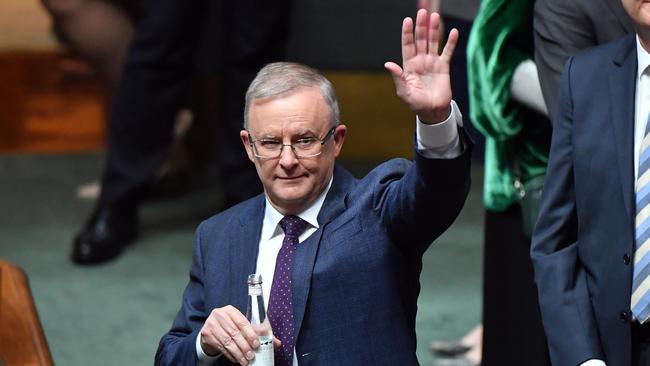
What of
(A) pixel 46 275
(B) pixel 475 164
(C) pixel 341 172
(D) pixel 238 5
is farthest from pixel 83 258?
(C) pixel 341 172

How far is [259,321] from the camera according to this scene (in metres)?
2.58

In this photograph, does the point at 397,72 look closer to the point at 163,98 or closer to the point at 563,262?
the point at 563,262

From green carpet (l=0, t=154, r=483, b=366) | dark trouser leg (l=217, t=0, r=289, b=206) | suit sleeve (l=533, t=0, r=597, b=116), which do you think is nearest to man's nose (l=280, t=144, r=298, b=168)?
suit sleeve (l=533, t=0, r=597, b=116)

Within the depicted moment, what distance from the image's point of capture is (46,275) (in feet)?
16.8

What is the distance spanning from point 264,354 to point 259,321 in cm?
7

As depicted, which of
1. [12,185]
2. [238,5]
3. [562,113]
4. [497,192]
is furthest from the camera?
[12,185]

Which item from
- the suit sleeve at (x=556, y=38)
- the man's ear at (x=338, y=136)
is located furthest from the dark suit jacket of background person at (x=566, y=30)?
the man's ear at (x=338, y=136)

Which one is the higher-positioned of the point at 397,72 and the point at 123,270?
the point at 397,72

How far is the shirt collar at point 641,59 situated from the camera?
280 cm

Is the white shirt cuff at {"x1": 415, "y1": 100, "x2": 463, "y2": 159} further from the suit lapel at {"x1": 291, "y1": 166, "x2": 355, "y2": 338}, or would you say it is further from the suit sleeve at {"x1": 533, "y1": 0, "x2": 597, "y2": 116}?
the suit sleeve at {"x1": 533, "y1": 0, "x2": 597, "y2": 116}

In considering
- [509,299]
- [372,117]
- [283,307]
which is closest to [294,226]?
[283,307]

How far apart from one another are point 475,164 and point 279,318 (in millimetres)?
3655

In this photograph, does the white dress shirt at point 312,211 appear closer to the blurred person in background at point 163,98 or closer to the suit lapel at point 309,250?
the suit lapel at point 309,250

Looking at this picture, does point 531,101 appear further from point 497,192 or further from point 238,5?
point 238,5
